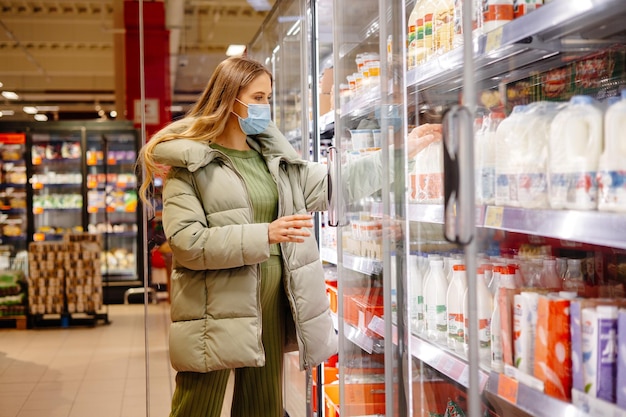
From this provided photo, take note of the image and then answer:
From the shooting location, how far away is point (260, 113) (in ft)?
8.87

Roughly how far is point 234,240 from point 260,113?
1.63 ft

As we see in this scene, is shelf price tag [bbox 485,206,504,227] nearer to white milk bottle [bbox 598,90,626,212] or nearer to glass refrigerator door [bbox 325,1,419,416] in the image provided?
white milk bottle [bbox 598,90,626,212]

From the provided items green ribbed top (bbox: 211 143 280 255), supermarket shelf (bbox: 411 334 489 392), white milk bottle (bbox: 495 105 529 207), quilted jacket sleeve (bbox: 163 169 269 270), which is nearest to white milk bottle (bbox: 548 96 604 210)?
white milk bottle (bbox: 495 105 529 207)

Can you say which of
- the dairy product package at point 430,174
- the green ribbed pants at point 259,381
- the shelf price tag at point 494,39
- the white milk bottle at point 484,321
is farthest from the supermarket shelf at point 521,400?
the green ribbed pants at point 259,381

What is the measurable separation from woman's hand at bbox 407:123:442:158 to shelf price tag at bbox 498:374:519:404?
67 cm

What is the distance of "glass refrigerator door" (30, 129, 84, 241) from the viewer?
948cm

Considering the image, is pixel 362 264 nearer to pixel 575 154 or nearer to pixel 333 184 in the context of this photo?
pixel 333 184

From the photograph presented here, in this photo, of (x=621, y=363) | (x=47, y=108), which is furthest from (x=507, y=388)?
(x=47, y=108)

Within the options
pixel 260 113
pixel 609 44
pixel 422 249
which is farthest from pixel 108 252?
pixel 609 44

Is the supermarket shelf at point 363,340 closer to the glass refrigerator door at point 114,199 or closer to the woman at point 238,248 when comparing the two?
the woman at point 238,248

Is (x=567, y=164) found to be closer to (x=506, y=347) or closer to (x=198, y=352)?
(x=506, y=347)

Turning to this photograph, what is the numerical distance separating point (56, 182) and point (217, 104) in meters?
7.43

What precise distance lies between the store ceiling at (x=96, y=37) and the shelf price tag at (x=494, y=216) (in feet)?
26.6

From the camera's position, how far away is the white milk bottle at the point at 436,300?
2.15 metres
